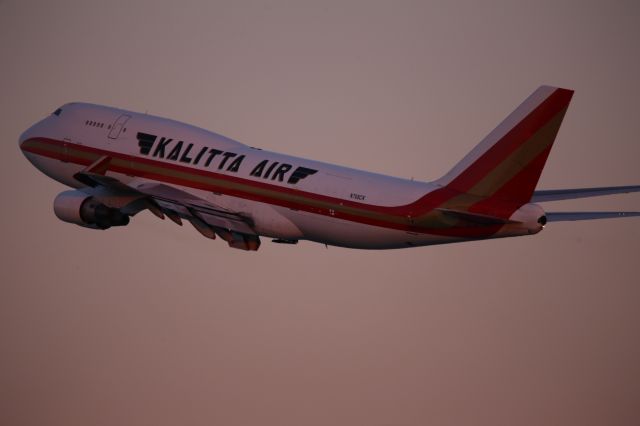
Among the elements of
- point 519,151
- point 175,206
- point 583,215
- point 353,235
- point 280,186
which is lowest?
point 175,206

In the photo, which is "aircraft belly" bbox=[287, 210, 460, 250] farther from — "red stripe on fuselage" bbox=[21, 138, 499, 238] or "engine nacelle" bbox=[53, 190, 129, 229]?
"engine nacelle" bbox=[53, 190, 129, 229]

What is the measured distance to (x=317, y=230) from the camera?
67938 mm

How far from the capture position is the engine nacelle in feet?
237

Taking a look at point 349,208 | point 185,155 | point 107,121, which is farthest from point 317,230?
point 107,121

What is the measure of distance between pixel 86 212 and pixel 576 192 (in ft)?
75.0

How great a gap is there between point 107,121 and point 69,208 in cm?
501

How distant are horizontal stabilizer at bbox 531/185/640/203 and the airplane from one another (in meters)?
0.06

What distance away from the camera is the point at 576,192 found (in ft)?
207

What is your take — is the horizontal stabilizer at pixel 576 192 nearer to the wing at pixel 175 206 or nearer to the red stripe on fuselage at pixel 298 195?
the red stripe on fuselage at pixel 298 195

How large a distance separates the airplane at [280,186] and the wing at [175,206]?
6 cm

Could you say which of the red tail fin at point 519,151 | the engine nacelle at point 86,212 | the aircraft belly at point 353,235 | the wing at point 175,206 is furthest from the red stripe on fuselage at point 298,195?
the engine nacelle at point 86,212

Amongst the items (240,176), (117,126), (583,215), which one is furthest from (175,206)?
(583,215)

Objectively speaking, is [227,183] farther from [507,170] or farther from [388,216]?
[507,170]

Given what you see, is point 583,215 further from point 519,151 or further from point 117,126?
point 117,126
